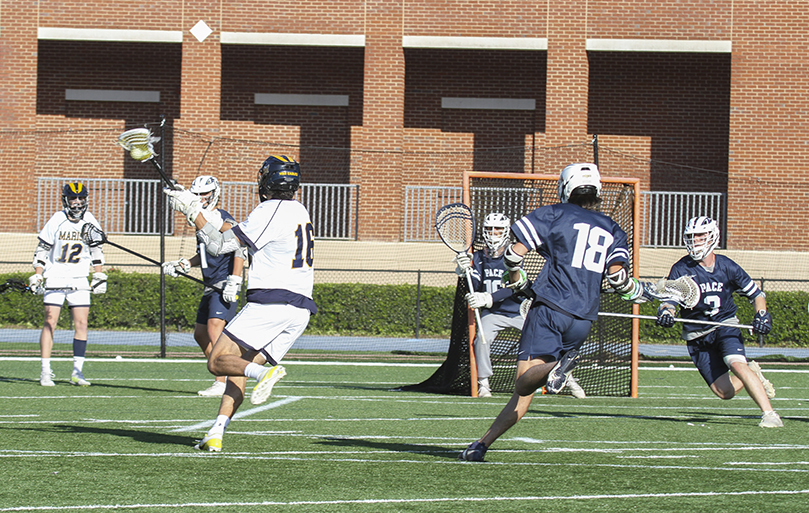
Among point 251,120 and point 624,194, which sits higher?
point 251,120

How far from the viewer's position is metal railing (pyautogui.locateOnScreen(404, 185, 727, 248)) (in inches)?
893

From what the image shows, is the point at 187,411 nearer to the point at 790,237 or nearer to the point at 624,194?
the point at 624,194

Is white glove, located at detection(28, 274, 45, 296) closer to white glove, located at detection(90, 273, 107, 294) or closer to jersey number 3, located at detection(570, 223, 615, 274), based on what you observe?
white glove, located at detection(90, 273, 107, 294)

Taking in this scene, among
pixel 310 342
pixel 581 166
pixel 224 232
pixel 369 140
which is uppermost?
pixel 369 140

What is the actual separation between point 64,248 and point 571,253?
259 inches

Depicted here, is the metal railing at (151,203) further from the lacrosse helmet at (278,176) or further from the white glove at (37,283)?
the lacrosse helmet at (278,176)

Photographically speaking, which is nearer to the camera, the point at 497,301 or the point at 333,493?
the point at 333,493

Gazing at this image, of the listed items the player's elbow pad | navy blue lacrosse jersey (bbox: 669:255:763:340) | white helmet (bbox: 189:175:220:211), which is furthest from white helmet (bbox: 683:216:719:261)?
white helmet (bbox: 189:175:220:211)

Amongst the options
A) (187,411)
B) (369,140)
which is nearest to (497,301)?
(187,411)

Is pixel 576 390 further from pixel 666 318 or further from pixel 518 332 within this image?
pixel 666 318

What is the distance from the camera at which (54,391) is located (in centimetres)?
966

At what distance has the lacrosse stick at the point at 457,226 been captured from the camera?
8.94 m

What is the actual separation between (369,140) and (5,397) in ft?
50.6

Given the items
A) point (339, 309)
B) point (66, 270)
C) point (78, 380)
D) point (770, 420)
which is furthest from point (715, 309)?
point (339, 309)
